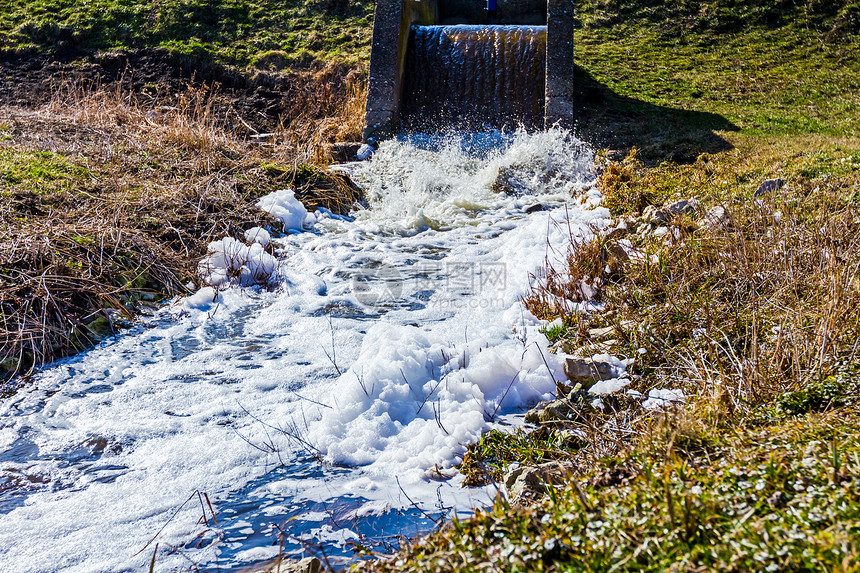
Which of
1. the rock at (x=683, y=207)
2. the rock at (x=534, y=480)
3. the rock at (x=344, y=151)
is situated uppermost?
the rock at (x=344, y=151)

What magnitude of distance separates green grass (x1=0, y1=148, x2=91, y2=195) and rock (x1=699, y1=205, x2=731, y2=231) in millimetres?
5552

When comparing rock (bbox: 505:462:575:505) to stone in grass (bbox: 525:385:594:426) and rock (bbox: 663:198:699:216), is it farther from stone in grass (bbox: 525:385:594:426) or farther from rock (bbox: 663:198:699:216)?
rock (bbox: 663:198:699:216)

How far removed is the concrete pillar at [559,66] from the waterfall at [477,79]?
1.56ft

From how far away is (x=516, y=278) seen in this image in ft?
16.2

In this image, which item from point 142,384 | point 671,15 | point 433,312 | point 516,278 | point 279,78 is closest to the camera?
point 142,384

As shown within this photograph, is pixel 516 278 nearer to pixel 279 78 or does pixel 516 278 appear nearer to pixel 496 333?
pixel 496 333

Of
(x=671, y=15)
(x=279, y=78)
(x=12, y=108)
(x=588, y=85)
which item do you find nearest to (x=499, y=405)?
(x=588, y=85)

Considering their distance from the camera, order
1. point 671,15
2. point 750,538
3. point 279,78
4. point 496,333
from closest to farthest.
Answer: point 750,538
point 496,333
point 279,78
point 671,15

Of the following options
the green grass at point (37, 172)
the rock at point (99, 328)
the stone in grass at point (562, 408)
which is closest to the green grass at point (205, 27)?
the green grass at point (37, 172)

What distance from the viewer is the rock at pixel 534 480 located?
218cm

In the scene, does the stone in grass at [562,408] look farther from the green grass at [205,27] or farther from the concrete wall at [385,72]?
the green grass at [205,27]

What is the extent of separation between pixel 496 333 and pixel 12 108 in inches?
371

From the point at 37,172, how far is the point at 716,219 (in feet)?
19.9

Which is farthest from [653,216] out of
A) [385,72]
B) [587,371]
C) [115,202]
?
[385,72]
